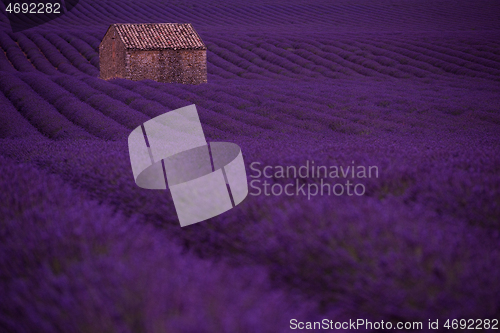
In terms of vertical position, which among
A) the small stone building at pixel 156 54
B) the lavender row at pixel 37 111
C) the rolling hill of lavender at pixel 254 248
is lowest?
the lavender row at pixel 37 111

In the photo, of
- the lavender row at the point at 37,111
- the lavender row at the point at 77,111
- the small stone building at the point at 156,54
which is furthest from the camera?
the small stone building at the point at 156,54

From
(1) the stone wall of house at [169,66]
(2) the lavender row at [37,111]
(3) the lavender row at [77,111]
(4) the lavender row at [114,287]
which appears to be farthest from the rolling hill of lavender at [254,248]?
(1) the stone wall of house at [169,66]

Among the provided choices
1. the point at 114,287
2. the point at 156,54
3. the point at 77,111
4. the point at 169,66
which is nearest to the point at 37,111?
the point at 77,111

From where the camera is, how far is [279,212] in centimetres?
224

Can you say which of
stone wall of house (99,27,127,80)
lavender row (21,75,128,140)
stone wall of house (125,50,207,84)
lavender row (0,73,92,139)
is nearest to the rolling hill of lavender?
lavender row (21,75,128,140)

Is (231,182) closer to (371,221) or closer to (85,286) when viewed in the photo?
(371,221)

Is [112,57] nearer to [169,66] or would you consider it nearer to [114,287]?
[169,66]

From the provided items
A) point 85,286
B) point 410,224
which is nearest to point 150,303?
point 85,286

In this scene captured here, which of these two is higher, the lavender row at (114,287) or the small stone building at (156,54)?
the lavender row at (114,287)

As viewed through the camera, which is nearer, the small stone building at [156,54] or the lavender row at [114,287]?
the lavender row at [114,287]

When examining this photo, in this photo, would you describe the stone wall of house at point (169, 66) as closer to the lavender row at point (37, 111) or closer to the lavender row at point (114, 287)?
the lavender row at point (37, 111)

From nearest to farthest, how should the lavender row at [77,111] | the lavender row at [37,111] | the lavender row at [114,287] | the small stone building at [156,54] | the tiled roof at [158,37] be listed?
the lavender row at [114,287], the lavender row at [77,111], the lavender row at [37,111], the small stone building at [156,54], the tiled roof at [158,37]

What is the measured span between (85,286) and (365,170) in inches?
84.0

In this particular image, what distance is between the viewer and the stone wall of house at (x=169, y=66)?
784 inches
